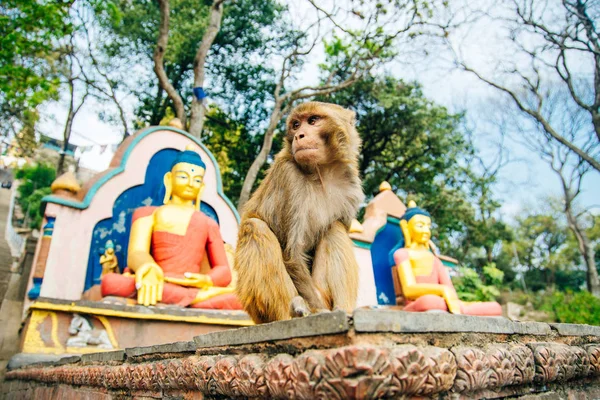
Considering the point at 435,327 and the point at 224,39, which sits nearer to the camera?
the point at 435,327

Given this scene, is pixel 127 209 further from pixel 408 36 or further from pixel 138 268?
pixel 408 36

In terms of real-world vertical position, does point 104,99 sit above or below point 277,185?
above

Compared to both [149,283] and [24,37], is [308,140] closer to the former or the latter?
[149,283]

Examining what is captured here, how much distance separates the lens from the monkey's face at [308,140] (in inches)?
101

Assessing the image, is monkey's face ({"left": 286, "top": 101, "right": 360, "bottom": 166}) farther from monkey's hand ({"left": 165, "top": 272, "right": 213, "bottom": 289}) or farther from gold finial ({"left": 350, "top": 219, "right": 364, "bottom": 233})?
gold finial ({"left": 350, "top": 219, "right": 364, "bottom": 233})

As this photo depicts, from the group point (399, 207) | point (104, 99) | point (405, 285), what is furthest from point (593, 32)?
point (104, 99)

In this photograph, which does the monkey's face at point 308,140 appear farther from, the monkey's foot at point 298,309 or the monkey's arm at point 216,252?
the monkey's arm at point 216,252

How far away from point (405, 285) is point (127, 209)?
16.1 feet

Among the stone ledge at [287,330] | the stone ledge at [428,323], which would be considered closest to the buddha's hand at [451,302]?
the stone ledge at [428,323]

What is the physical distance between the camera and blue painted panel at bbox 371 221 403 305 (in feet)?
28.5

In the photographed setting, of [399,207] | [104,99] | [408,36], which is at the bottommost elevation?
[399,207]

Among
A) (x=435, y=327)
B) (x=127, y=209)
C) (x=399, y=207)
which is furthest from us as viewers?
(x=399, y=207)

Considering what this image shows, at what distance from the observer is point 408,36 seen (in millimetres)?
11719

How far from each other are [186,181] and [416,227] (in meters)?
4.20
